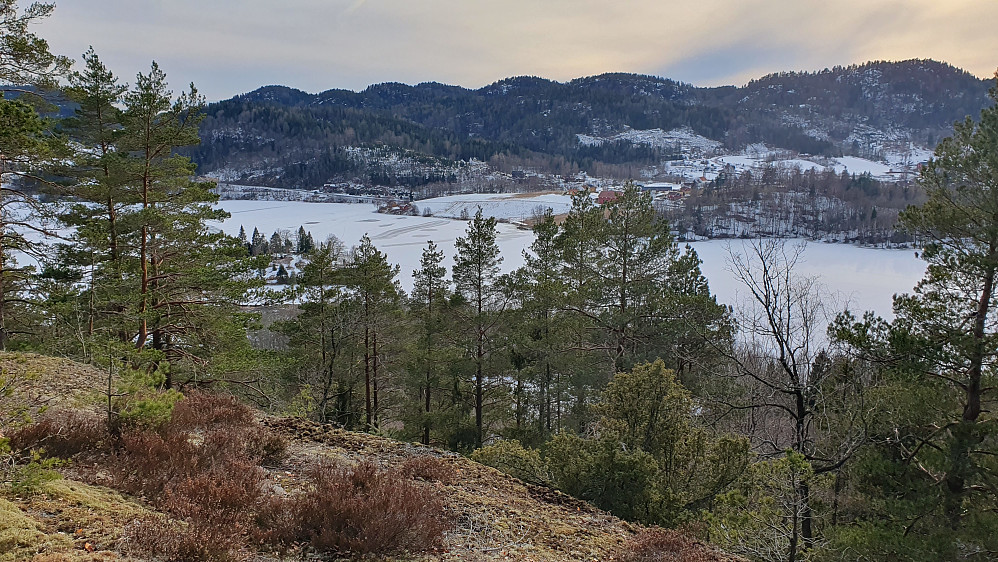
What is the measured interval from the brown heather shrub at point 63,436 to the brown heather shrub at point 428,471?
9.81 ft

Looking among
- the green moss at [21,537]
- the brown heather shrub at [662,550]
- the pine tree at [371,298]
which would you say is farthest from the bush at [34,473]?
the pine tree at [371,298]

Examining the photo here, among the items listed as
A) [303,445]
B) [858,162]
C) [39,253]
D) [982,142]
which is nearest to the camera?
[982,142]

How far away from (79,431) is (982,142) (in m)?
10.6

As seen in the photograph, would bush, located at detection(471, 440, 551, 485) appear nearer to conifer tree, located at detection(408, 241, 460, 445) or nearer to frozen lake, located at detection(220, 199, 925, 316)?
conifer tree, located at detection(408, 241, 460, 445)

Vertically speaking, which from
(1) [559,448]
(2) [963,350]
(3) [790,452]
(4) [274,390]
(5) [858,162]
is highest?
(5) [858,162]

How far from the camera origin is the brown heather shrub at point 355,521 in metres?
3.76

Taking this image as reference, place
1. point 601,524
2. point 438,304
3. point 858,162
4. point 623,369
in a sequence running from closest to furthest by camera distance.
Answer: point 601,524 → point 623,369 → point 438,304 → point 858,162

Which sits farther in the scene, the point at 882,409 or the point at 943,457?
the point at 882,409

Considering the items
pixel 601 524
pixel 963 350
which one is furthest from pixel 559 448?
pixel 963 350

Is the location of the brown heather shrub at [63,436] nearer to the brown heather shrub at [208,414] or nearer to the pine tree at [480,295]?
the brown heather shrub at [208,414]

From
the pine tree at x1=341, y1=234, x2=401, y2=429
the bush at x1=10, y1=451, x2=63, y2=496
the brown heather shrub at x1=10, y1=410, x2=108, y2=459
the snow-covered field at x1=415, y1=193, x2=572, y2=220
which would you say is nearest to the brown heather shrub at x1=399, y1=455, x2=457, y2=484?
the brown heather shrub at x1=10, y1=410, x2=108, y2=459

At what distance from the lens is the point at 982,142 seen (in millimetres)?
6156

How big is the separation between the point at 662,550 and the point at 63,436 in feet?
18.6

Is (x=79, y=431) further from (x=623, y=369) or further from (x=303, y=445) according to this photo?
(x=623, y=369)
